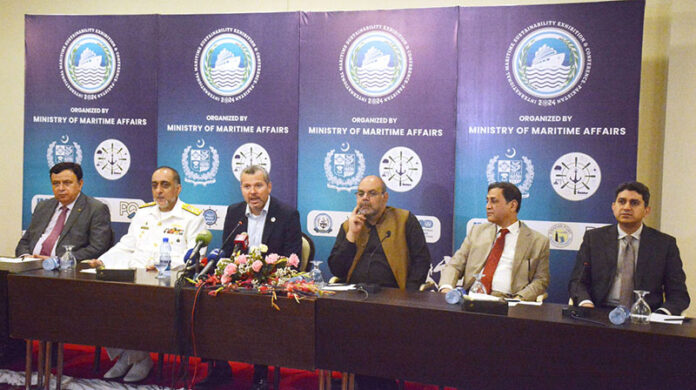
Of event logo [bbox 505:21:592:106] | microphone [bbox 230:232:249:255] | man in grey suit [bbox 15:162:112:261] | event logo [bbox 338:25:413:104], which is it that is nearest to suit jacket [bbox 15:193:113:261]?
man in grey suit [bbox 15:162:112:261]

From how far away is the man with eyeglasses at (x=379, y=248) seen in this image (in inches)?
150

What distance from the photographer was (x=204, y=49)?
502 centimetres

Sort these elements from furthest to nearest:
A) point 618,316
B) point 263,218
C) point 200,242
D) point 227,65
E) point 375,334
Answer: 1. point 227,65
2. point 263,218
3. point 200,242
4. point 375,334
5. point 618,316

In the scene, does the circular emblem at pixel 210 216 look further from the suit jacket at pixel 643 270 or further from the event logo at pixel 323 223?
the suit jacket at pixel 643 270

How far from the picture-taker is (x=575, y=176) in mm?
4285

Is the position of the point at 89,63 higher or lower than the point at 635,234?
higher

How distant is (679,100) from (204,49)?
12.7 ft

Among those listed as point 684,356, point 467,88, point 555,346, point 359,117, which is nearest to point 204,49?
point 359,117

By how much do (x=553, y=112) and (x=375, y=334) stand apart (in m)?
2.48

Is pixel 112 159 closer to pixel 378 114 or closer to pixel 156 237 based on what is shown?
pixel 156 237

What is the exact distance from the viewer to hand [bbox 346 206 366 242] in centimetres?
366

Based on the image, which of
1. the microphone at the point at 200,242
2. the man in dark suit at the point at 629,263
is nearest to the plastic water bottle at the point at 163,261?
the microphone at the point at 200,242

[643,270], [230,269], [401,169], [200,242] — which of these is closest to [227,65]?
[401,169]

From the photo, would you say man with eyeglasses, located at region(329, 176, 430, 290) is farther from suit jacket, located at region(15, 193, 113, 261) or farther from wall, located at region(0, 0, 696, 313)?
wall, located at region(0, 0, 696, 313)
